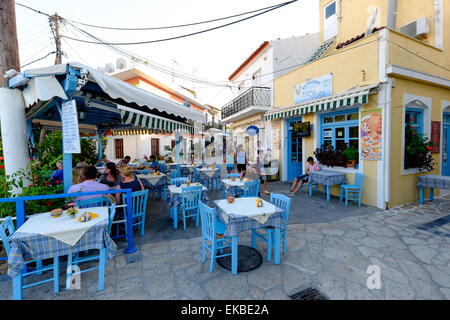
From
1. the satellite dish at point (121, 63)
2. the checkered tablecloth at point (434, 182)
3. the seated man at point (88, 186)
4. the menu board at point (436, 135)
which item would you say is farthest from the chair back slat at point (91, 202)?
the satellite dish at point (121, 63)

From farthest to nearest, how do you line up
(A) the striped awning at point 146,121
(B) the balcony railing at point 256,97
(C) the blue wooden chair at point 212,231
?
(B) the balcony railing at point 256,97, (A) the striped awning at point 146,121, (C) the blue wooden chair at point 212,231

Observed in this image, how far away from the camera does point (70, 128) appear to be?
3432 millimetres

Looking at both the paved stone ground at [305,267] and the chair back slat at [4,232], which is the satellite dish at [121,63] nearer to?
the paved stone ground at [305,267]

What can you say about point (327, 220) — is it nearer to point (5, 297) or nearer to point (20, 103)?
point (5, 297)

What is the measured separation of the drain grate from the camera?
8.43ft

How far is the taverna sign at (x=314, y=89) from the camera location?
24.4 feet

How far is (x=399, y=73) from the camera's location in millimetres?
5727

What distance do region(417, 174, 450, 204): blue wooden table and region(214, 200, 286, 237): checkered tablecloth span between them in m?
5.90

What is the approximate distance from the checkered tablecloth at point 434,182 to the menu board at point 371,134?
72.7 inches

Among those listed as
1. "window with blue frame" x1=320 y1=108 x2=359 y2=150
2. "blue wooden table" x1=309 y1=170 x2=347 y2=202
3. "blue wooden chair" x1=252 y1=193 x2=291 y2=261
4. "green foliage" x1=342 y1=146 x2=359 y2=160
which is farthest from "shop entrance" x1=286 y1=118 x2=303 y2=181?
"blue wooden chair" x1=252 y1=193 x2=291 y2=261

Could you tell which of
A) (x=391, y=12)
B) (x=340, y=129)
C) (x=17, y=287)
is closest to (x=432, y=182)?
(x=340, y=129)

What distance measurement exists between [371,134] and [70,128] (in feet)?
24.4

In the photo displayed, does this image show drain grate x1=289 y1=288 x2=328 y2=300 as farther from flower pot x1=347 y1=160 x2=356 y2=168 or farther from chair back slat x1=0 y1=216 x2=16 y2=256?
flower pot x1=347 y1=160 x2=356 y2=168

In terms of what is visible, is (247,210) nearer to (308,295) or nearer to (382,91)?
(308,295)
